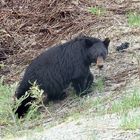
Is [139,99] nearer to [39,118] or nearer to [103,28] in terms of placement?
[39,118]

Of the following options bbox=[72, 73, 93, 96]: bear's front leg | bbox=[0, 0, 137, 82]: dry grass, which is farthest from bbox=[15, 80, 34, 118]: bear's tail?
bbox=[0, 0, 137, 82]: dry grass

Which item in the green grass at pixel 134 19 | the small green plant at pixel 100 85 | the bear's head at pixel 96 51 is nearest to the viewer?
the bear's head at pixel 96 51

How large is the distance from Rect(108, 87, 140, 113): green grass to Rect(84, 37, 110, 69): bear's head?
1.03 metres

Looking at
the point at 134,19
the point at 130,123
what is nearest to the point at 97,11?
the point at 134,19

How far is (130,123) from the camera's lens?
23.0 feet

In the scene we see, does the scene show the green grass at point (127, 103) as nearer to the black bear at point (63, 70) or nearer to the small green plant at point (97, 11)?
the black bear at point (63, 70)

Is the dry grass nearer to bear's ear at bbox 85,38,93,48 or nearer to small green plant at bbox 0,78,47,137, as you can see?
bear's ear at bbox 85,38,93,48

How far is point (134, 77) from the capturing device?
993 cm

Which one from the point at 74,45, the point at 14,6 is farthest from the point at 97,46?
the point at 14,6

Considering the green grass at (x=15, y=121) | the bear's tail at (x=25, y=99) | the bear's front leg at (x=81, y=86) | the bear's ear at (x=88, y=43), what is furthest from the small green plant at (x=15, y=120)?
the bear's ear at (x=88, y=43)

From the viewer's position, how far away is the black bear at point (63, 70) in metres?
9.76

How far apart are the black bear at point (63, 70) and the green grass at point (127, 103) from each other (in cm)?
116

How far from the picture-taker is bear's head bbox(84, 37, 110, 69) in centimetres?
961

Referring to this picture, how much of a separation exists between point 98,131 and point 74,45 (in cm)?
294
